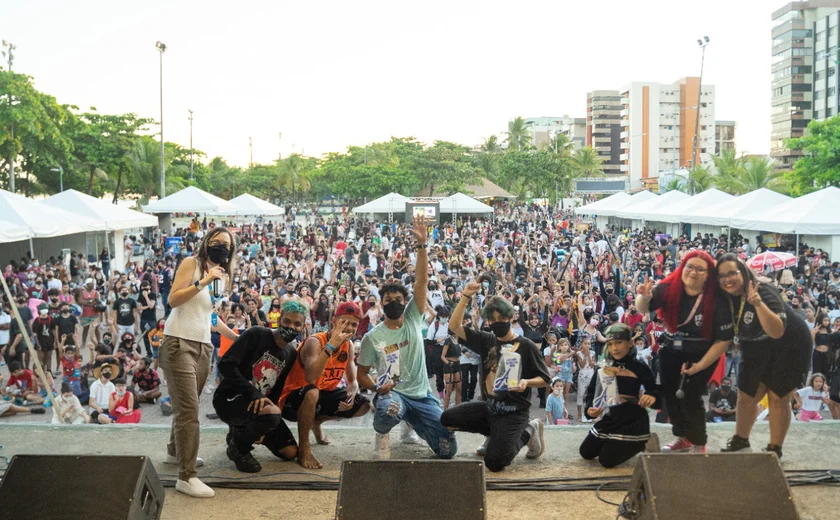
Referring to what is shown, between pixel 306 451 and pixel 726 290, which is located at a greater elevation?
pixel 726 290

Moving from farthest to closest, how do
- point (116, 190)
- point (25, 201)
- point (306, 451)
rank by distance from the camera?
point (116, 190) < point (25, 201) < point (306, 451)

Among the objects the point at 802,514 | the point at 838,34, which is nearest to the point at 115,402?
the point at 802,514

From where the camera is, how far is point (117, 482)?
11.3 ft

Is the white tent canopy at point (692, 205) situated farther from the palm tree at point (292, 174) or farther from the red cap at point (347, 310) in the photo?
the palm tree at point (292, 174)

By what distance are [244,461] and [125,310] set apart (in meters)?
8.83

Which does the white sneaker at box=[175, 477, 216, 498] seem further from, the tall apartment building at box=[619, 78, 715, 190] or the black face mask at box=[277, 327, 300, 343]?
the tall apartment building at box=[619, 78, 715, 190]

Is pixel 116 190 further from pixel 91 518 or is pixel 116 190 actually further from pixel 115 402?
pixel 91 518

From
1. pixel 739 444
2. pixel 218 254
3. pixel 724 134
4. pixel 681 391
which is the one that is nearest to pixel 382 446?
pixel 218 254

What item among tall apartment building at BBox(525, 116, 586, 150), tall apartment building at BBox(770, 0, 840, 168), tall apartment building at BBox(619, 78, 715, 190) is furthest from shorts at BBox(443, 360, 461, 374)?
tall apartment building at BBox(525, 116, 586, 150)

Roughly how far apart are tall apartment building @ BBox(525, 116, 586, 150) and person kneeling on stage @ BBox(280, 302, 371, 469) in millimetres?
113890

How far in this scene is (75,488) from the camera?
135 inches

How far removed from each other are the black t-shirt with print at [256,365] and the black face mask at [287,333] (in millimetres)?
84

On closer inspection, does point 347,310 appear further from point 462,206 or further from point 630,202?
point 462,206

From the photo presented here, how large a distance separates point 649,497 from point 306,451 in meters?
2.16
